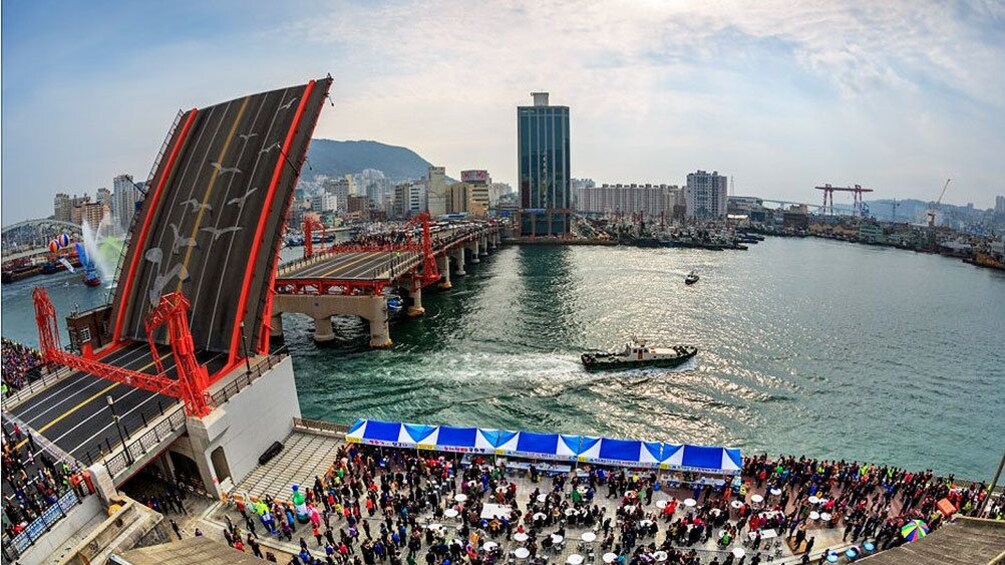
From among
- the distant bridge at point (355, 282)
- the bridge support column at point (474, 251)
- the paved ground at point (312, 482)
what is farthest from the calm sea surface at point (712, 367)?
the bridge support column at point (474, 251)

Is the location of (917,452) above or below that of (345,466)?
below

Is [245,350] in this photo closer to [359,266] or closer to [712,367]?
[712,367]

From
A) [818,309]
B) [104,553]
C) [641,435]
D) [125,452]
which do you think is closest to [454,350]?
[641,435]

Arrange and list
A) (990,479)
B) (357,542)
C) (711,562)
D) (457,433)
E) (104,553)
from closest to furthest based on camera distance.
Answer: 1. (104,553)
2. (711,562)
3. (357,542)
4. (457,433)
5. (990,479)

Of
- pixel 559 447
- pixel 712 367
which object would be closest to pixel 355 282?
pixel 712 367

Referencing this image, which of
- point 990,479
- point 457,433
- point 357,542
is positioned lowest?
→ point 990,479

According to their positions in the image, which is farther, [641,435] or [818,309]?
[818,309]

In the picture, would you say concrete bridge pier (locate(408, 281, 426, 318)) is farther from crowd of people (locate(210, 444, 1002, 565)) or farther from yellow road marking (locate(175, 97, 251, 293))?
crowd of people (locate(210, 444, 1002, 565))

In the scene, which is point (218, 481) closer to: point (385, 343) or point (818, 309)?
point (385, 343)
